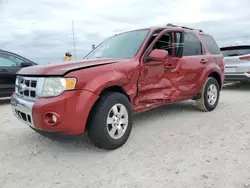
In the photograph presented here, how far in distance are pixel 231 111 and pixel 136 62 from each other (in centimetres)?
273

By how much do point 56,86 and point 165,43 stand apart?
2259 mm

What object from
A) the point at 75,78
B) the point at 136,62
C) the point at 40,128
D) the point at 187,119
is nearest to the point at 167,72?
the point at 136,62

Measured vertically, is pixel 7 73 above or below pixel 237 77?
above

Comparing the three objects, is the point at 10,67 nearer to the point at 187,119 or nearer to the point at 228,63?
the point at 187,119

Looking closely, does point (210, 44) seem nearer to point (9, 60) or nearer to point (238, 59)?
point (238, 59)

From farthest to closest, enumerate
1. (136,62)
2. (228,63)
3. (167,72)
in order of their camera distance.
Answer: (228,63), (167,72), (136,62)

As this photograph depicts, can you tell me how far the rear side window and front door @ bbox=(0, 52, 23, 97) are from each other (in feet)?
16.4

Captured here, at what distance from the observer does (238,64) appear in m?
8.55

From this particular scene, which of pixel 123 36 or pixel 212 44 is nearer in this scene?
pixel 123 36

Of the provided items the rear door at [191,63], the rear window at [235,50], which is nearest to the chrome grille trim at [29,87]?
the rear door at [191,63]

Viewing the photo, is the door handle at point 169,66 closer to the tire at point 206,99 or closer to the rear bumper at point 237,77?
the tire at point 206,99

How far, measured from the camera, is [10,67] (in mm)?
7316

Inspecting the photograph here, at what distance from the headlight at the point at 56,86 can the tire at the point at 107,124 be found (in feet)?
1.45

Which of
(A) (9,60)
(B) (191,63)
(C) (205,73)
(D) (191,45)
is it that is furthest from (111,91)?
(A) (9,60)
